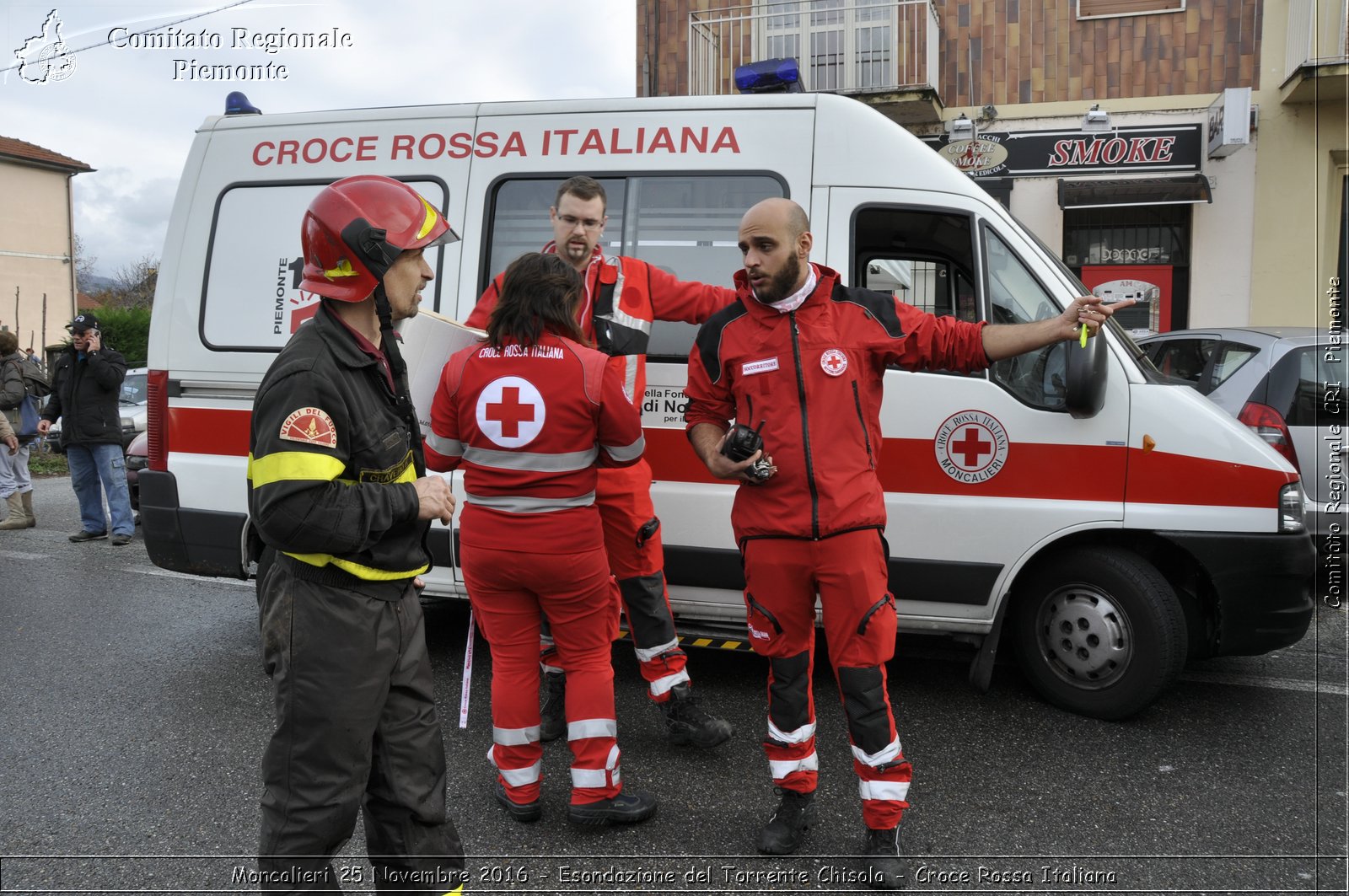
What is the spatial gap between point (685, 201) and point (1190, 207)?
10493 millimetres

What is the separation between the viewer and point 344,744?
2.13 meters

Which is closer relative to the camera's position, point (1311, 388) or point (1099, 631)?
point (1099, 631)

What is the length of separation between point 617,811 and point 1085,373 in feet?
7.89

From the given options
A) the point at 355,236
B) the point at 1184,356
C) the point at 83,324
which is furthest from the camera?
the point at 83,324

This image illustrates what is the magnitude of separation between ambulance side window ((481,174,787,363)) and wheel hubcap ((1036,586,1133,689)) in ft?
6.42

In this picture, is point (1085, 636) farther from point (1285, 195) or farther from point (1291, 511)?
point (1285, 195)

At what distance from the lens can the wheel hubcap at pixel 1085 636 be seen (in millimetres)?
4125

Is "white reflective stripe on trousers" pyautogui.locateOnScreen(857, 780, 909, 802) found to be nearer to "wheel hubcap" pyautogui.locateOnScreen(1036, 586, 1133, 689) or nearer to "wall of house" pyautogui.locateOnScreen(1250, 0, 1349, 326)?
"wheel hubcap" pyautogui.locateOnScreen(1036, 586, 1133, 689)

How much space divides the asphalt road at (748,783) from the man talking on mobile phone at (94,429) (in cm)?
349

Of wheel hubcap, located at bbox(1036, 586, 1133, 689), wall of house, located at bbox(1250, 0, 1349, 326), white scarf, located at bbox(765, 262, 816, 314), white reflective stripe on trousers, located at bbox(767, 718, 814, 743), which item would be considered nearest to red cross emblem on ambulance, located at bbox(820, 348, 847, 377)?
white scarf, located at bbox(765, 262, 816, 314)

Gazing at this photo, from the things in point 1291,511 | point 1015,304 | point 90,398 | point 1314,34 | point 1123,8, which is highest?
point 1123,8

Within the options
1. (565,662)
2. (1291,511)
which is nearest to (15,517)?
(565,662)

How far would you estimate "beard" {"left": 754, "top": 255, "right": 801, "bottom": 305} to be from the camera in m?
3.07

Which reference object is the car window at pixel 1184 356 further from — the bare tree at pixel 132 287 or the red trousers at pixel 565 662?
the bare tree at pixel 132 287
